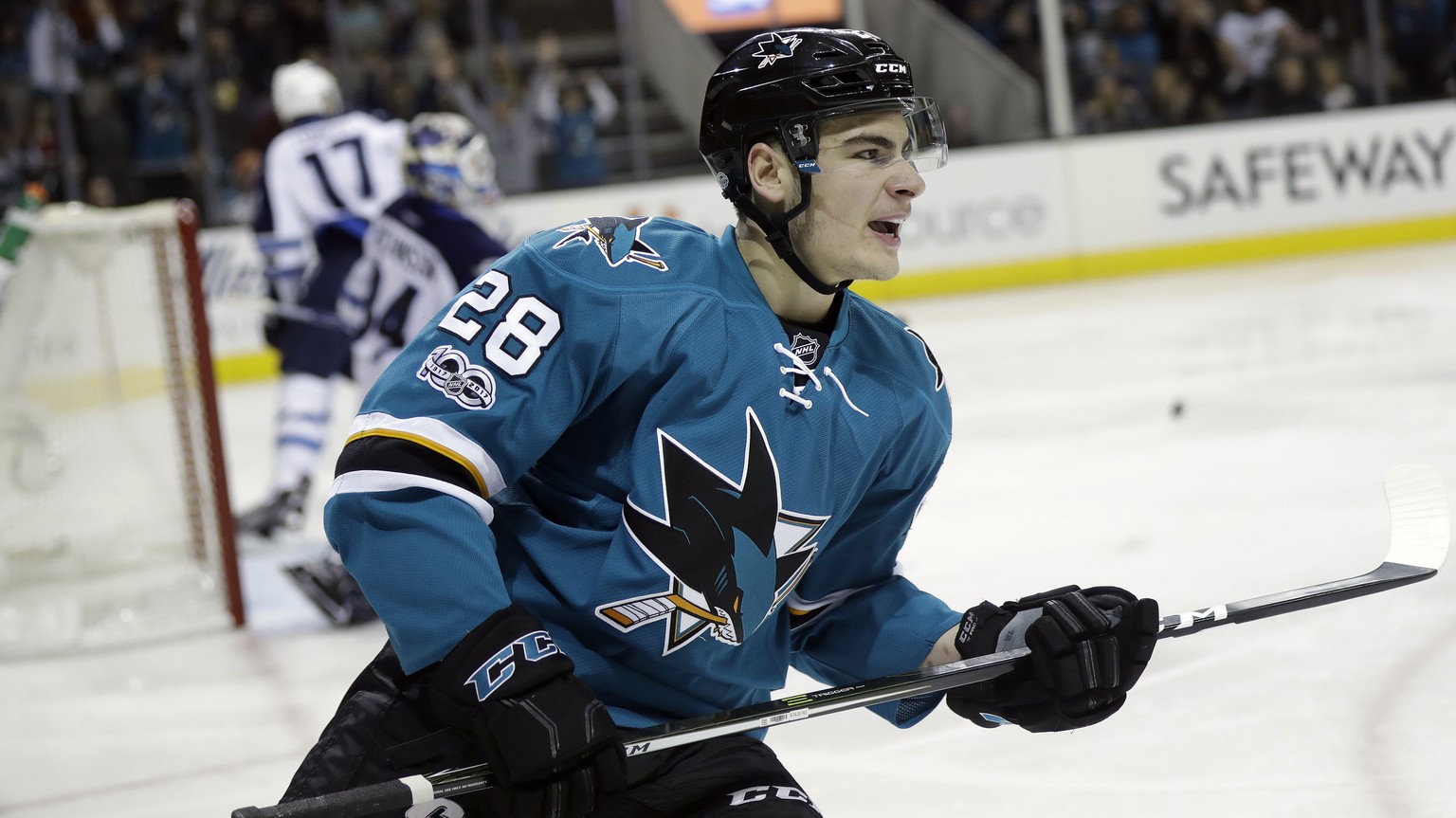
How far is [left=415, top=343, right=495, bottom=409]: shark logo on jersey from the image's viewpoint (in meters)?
1.36

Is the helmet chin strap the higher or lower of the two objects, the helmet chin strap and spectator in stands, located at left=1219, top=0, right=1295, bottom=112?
the higher

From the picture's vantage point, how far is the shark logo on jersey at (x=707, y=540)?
1.42 m

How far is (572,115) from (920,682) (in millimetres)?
8694

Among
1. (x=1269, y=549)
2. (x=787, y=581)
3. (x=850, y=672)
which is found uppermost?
(x=787, y=581)

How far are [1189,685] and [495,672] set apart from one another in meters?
1.69

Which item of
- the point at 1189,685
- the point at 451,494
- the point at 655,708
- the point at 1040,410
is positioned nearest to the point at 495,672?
the point at 451,494

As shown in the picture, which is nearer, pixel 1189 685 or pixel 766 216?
pixel 766 216

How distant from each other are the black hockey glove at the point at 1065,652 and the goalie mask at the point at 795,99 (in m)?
0.39

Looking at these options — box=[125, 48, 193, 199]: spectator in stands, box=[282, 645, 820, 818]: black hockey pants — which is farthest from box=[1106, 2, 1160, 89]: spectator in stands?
box=[282, 645, 820, 818]: black hockey pants

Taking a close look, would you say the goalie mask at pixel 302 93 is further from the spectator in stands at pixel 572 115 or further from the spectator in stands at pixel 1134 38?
the spectator in stands at pixel 1134 38

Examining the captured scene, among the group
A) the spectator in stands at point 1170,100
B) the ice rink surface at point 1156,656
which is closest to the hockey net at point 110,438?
the ice rink surface at point 1156,656

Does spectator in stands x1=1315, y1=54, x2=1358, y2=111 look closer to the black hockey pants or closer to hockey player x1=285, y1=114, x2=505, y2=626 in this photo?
hockey player x1=285, y1=114, x2=505, y2=626

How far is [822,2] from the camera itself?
11664 millimetres

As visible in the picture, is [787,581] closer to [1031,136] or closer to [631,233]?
[631,233]
